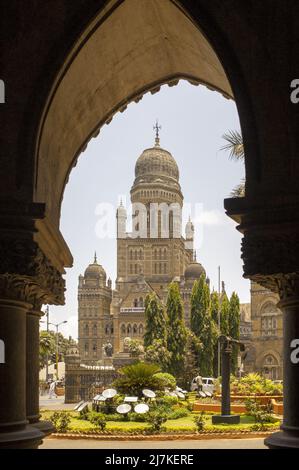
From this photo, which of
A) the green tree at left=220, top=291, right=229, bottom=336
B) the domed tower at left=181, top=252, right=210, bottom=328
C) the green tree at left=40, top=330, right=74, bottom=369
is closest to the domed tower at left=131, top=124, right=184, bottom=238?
the domed tower at left=181, top=252, right=210, bottom=328

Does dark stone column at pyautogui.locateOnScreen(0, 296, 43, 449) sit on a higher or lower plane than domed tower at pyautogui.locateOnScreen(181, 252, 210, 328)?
lower

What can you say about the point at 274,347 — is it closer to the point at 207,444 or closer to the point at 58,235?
the point at 207,444

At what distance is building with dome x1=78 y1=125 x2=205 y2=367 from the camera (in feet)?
337

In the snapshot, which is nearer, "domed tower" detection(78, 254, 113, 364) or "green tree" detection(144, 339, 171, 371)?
"green tree" detection(144, 339, 171, 371)

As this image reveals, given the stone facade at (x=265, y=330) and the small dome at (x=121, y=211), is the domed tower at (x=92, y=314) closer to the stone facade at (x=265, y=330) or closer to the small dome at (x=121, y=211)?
the small dome at (x=121, y=211)

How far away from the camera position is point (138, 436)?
62.4 feet

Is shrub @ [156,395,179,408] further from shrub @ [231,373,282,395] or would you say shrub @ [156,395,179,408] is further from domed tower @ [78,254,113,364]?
domed tower @ [78,254,113,364]

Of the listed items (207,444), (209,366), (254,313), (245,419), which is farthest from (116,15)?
(254,313)

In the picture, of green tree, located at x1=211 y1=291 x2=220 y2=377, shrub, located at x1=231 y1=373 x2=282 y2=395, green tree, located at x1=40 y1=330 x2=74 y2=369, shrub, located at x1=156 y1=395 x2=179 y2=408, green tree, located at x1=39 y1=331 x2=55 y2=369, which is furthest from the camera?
green tree, located at x1=211 y1=291 x2=220 y2=377

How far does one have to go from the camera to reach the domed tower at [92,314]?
10425 cm

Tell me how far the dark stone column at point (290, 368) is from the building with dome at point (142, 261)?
93.4 m

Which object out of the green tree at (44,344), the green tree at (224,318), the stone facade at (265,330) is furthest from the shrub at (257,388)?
the stone facade at (265,330)

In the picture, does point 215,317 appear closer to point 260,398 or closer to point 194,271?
point 260,398

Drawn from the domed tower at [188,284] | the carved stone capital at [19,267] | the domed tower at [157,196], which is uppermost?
the domed tower at [157,196]
